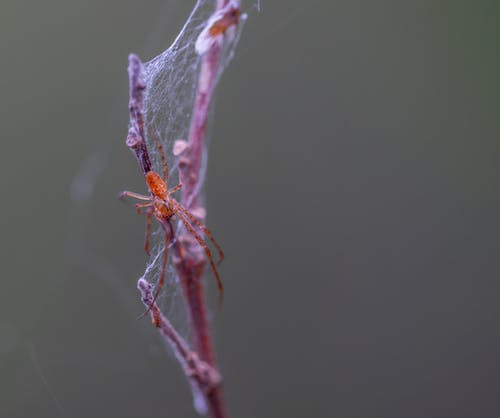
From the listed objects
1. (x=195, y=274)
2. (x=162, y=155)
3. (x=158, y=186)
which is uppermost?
(x=162, y=155)

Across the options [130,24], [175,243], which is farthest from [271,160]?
[175,243]

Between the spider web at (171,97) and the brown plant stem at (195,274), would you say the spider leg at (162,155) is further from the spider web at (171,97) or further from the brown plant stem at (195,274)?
the brown plant stem at (195,274)

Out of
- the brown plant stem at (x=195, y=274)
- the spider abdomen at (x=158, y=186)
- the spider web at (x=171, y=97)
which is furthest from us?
the spider abdomen at (x=158, y=186)

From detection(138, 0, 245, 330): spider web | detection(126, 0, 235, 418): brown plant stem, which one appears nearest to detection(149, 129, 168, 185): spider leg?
detection(138, 0, 245, 330): spider web

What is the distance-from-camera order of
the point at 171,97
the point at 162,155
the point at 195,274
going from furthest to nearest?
1. the point at 162,155
2. the point at 171,97
3. the point at 195,274

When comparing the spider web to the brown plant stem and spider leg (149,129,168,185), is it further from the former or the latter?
the brown plant stem

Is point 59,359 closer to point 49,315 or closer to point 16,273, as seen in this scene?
point 49,315

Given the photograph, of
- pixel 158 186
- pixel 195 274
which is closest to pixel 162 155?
pixel 158 186

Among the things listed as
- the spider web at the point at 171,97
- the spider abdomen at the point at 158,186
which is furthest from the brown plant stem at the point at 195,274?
the spider abdomen at the point at 158,186

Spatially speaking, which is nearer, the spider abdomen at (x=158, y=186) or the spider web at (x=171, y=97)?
the spider web at (x=171, y=97)

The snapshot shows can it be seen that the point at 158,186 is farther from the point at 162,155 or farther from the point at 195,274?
the point at 195,274
